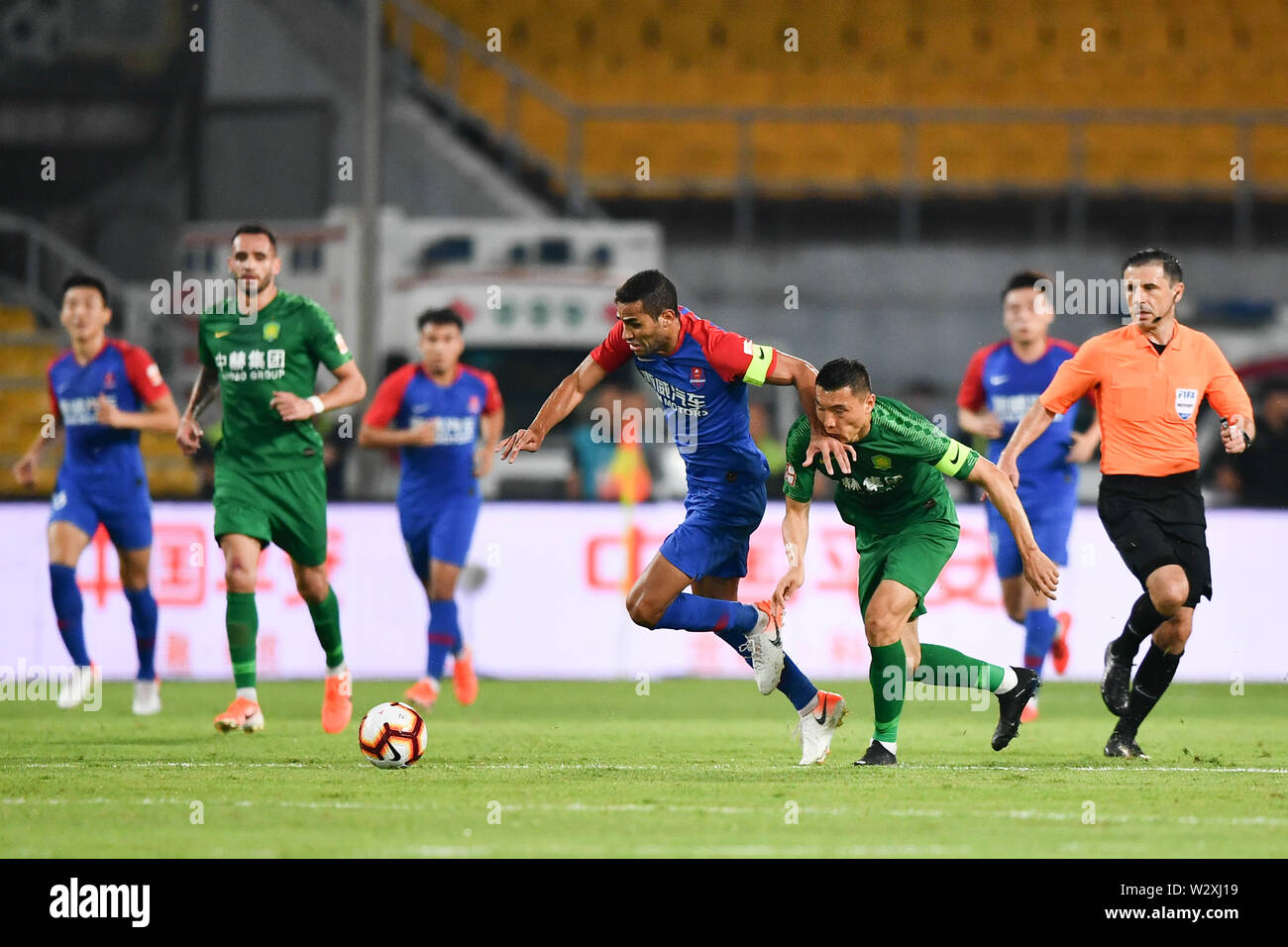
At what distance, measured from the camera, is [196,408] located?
32.3 ft

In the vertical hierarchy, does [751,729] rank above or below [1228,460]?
below

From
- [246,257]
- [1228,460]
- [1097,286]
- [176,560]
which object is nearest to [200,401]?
[246,257]

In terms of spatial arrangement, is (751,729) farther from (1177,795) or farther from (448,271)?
(448,271)

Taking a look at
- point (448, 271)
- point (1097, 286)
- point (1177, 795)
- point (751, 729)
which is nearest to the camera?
point (1177, 795)

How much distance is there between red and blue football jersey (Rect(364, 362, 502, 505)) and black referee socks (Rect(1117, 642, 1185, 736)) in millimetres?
4647

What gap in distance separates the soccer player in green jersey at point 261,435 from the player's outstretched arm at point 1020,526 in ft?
11.2

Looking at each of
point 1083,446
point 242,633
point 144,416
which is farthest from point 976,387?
point 144,416

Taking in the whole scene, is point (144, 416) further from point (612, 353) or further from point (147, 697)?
point (612, 353)

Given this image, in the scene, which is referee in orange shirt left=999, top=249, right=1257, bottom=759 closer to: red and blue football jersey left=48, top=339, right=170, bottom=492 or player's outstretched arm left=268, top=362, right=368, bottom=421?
player's outstretched arm left=268, top=362, right=368, bottom=421

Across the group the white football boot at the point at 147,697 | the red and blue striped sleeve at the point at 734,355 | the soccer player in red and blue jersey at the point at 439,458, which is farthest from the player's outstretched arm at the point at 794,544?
the white football boot at the point at 147,697

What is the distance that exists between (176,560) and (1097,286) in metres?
12.3

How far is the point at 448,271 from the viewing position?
19.1m

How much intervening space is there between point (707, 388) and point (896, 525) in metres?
1.04

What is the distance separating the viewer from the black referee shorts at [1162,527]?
27.8ft
